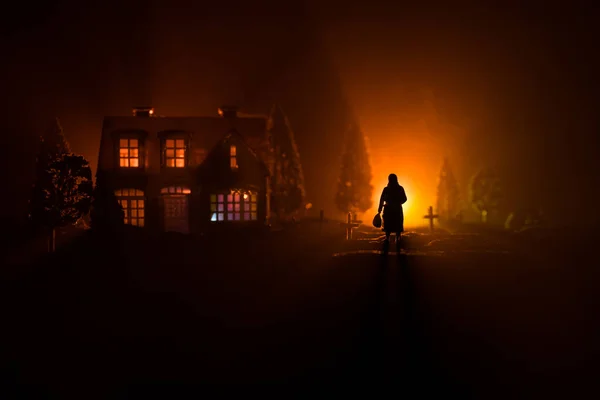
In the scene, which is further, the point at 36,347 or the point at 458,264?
the point at 458,264

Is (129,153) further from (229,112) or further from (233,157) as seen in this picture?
(229,112)

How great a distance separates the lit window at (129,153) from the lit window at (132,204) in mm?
2005

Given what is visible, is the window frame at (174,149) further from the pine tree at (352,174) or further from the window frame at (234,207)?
the pine tree at (352,174)

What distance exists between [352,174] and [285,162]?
12.7m

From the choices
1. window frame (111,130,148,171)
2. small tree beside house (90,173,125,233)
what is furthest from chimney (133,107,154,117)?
small tree beside house (90,173,125,233)

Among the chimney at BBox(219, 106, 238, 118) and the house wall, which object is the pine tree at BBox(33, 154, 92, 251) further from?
the chimney at BBox(219, 106, 238, 118)

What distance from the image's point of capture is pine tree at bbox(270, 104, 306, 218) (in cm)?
5141

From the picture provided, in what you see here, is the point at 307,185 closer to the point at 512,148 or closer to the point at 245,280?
the point at 512,148

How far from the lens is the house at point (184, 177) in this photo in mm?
41062

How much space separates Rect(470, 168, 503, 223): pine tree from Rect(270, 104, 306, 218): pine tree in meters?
23.7

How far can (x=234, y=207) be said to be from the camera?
137 feet

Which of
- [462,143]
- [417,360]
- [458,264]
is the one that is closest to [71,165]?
[458,264]

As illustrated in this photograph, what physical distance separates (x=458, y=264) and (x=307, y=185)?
51.4 m

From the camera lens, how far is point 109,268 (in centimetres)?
2380
